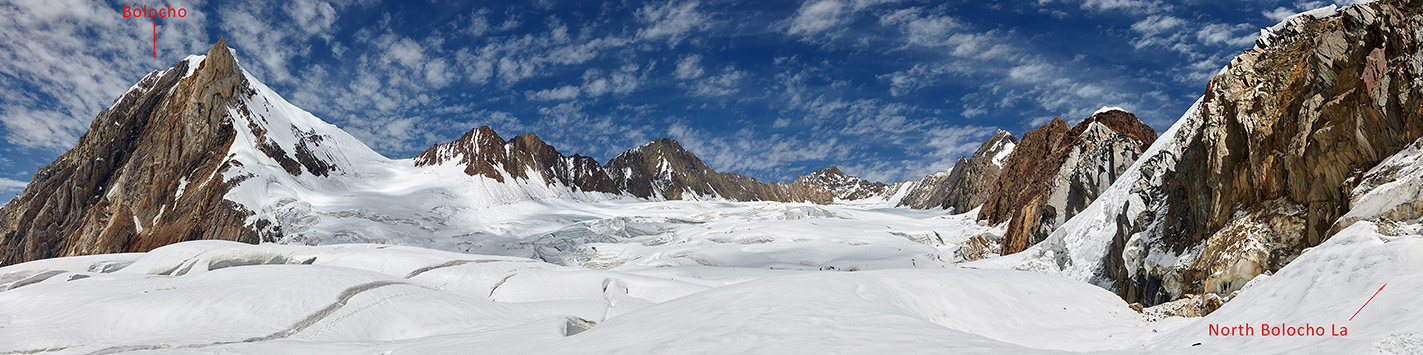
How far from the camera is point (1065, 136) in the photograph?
150 feet

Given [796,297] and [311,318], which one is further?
Result: [311,318]

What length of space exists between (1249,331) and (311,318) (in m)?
15.4

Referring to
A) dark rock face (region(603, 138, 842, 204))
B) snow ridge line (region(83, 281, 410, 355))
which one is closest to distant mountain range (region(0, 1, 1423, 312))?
dark rock face (region(603, 138, 842, 204))

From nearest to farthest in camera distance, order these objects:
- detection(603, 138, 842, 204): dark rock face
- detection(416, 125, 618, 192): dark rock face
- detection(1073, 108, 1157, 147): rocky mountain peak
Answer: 1. detection(1073, 108, 1157, 147): rocky mountain peak
2. detection(416, 125, 618, 192): dark rock face
3. detection(603, 138, 842, 204): dark rock face

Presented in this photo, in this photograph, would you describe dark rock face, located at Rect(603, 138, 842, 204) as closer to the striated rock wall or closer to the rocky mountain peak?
the rocky mountain peak

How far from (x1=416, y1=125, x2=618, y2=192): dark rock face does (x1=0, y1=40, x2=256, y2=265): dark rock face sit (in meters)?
37.6

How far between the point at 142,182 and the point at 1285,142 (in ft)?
271

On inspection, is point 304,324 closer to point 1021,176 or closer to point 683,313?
point 683,313

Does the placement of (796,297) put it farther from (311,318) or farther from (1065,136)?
(1065,136)

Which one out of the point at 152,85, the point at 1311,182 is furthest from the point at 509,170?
the point at 1311,182

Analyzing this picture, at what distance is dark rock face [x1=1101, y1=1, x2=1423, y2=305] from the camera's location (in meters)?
10.4

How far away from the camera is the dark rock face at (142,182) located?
56844mm

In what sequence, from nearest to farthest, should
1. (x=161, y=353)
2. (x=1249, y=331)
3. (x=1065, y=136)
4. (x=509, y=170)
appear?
(x=1249, y=331), (x=161, y=353), (x=1065, y=136), (x=509, y=170)

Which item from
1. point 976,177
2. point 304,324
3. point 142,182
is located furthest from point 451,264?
point 976,177
